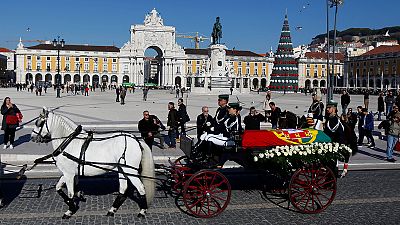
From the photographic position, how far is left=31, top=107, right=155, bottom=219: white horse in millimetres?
5398

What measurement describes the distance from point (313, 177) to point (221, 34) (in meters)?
47.1

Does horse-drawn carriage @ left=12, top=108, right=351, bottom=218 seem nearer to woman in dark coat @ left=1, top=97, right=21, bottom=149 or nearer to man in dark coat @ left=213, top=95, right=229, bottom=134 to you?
man in dark coat @ left=213, top=95, right=229, bottom=134

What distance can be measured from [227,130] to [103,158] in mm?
1822

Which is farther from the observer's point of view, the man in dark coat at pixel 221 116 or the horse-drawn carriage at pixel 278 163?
the man in dark coat at pixel 221 116

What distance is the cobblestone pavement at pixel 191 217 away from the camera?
5344 millimetres

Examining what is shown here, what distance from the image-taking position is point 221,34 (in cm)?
5184

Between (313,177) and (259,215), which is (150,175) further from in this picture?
(313,177)

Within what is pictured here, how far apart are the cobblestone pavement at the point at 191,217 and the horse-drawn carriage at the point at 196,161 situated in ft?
0.56

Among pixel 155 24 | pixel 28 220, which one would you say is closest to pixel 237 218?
pixel 28 220

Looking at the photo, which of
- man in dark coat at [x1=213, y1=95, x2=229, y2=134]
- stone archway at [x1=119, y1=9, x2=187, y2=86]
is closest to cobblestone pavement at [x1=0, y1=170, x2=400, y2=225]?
man in dark coat at [x1=213, y1=95, x2=229, y2=134]

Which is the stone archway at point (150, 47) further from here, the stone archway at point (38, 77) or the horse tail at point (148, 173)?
the horse tail at point (148, 173)

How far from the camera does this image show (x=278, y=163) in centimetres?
564

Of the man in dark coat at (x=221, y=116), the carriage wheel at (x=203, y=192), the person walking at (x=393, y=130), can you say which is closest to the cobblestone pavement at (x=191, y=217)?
the carriage wheel at (x=203, y=192)

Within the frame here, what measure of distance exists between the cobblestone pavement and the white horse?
0.89 feet
